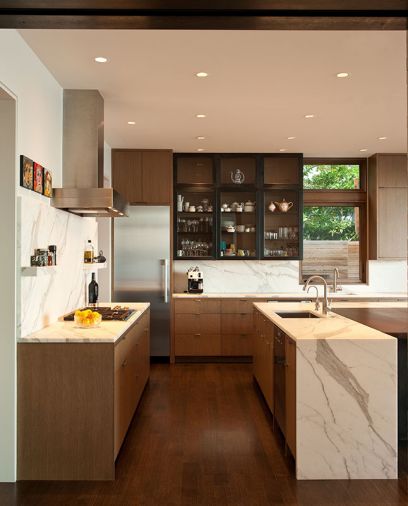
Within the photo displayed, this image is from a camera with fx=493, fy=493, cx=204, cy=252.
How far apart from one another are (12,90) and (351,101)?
115 inches

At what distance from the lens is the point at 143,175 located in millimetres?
6578

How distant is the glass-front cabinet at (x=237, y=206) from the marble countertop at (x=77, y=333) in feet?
10.3

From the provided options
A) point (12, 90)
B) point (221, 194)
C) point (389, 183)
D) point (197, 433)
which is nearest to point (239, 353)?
point (221, 194)

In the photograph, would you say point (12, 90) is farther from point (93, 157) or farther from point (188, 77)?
point (188, 77)

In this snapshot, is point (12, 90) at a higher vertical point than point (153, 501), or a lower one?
higher

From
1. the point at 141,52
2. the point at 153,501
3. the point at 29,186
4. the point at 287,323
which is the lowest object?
the point at 153,501

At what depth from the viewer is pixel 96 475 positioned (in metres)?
3.10

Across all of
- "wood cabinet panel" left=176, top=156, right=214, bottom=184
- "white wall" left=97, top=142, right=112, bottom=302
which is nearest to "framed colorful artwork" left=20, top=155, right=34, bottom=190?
"white wall" left=97, top=142, right=112, bottom=302

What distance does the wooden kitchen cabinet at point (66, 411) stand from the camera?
122 inches

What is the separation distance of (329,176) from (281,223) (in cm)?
106

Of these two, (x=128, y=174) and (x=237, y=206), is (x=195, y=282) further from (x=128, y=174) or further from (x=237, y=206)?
(x=128, y=174)

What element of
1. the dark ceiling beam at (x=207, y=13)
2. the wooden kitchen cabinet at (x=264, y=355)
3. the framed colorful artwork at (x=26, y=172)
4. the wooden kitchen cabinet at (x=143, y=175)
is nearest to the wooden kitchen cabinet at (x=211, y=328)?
the wooden kitchen cabinet at (x=264, y=355)

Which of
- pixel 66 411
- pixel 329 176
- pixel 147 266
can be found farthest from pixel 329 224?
pixel 66 411

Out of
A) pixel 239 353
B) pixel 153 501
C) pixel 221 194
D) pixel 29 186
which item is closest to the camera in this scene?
pixel 153 501
